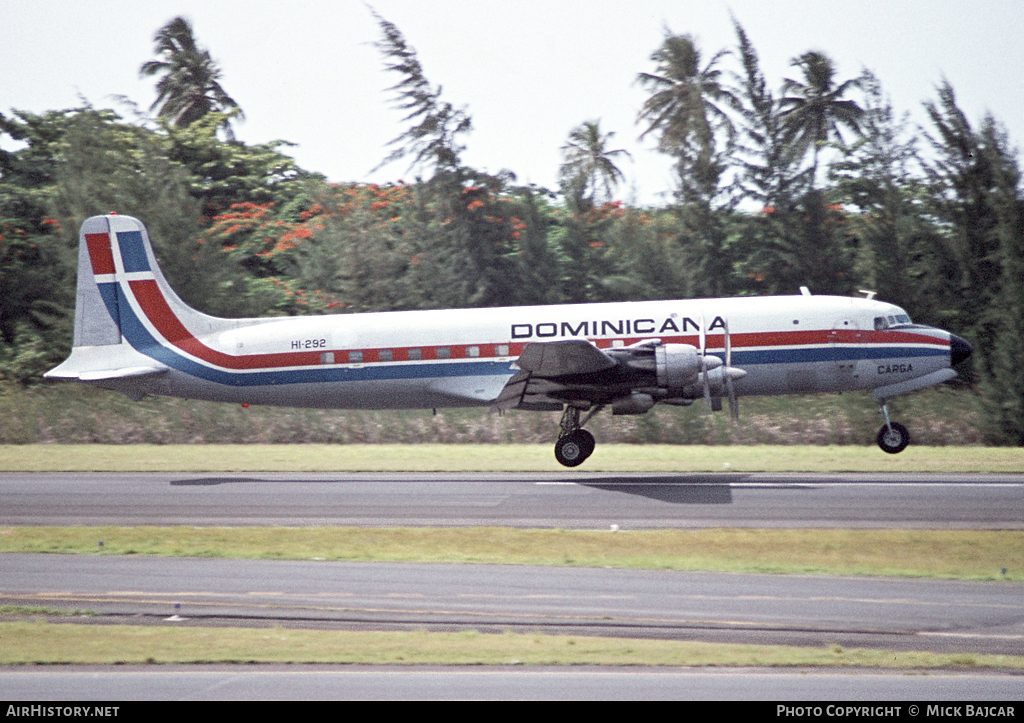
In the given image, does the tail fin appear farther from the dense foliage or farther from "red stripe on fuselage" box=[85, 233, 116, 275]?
the dense foliage

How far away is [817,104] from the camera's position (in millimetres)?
45938

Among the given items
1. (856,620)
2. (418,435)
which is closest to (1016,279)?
(418,435)

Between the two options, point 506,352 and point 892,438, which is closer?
point 892,438

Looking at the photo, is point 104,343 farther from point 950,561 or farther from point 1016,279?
point 1016,279

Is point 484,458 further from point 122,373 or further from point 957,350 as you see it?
point 957,350

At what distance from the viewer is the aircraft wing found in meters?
21.5

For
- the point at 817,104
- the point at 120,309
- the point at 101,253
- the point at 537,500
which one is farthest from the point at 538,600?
the point at 817,104

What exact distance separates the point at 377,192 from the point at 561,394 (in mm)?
23297

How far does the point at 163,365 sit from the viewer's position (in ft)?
84.4

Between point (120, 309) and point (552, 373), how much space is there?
38.0ft

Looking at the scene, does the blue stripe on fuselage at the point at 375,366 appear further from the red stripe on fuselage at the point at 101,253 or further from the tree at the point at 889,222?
the tree at the point at 889,222

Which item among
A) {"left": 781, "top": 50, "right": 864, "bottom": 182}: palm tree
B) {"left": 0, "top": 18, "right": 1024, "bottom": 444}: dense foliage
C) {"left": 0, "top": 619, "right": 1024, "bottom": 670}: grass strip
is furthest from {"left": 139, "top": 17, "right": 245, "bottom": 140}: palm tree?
{"left": 0, "top": 619, "right": 1024, "bottom": 670}: grass strip

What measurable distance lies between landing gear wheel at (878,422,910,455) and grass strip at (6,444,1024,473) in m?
0.42

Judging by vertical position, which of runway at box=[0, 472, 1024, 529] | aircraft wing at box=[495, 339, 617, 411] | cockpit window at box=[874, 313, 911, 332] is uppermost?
cockpit window at box=[874, 313, 911, 332]
